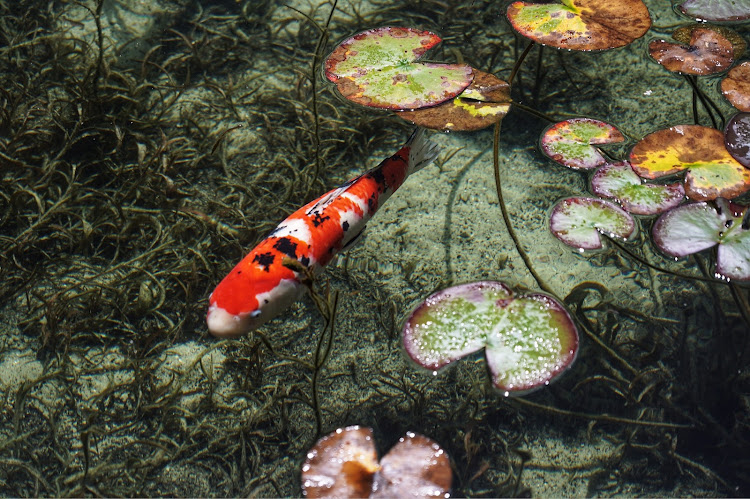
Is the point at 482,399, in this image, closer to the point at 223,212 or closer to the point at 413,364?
the point at 413,364

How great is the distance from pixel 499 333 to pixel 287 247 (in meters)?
0.71

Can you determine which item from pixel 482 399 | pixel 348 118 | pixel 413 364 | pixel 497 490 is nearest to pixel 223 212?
pixel 348 118

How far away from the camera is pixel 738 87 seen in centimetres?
244

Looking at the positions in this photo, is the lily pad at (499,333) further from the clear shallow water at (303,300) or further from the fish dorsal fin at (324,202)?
the fish dorsal fin at (324,202)

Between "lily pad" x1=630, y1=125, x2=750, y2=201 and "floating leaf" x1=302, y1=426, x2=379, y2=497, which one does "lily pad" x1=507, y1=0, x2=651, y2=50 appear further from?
"floating leaf" x1=302, y1=426, x2=379, y2=497

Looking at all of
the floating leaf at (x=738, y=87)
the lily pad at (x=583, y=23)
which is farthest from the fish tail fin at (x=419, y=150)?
the floating leaf at (x=738, y=87)

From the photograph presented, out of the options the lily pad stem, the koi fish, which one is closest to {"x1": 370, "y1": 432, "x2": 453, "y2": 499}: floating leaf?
the koi fish

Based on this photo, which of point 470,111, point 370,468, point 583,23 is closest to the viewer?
point 370,468

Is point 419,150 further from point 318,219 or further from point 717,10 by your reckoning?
point 717,10

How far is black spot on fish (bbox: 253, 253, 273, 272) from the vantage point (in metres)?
1.89

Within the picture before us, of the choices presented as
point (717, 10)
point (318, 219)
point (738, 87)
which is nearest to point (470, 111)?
point (318, 219)

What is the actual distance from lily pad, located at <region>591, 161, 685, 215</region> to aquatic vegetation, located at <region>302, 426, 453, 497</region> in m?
1.11

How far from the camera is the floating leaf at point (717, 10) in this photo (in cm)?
272

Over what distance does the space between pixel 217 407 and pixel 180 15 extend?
224cm
